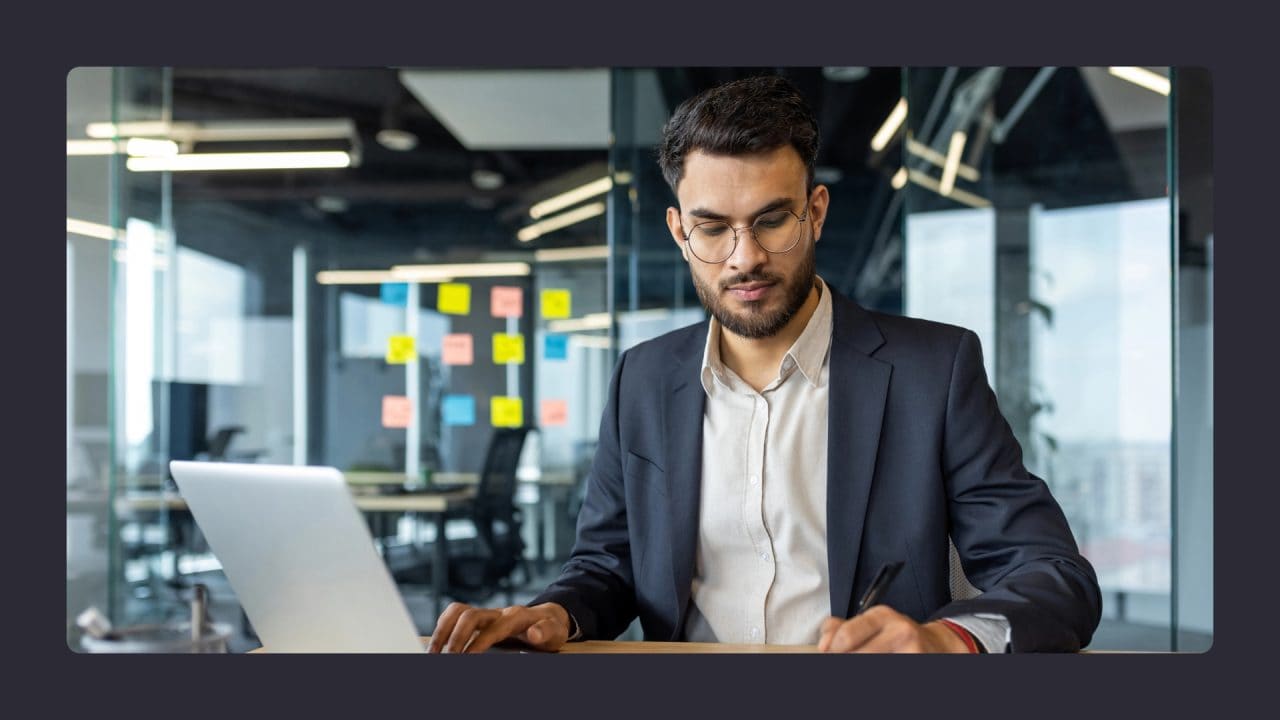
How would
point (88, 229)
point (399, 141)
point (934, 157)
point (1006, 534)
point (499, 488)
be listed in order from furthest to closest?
point (399, 141)
point (499, 488)
point (88, 229)
point (934, 157)
point (1006, 534)

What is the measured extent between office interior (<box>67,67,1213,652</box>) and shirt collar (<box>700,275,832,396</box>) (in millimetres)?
2542

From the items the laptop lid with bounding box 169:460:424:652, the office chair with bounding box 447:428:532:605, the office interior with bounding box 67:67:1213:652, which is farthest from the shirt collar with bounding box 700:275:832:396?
the office chair with bounding box 447:428:532:605

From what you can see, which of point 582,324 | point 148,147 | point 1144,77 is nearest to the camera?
point 1144,77

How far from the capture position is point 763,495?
1690mm

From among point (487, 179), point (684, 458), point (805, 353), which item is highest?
point (487, 179)

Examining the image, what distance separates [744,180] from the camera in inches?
63.3

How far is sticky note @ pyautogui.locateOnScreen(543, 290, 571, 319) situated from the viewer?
5.81 m

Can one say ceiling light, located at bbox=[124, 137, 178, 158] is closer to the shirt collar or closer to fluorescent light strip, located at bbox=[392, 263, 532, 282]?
fluorescent light strip, located at bbox=[392, 263, 532, 282]

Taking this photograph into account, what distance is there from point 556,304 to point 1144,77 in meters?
3.11

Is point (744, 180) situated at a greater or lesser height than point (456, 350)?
greater

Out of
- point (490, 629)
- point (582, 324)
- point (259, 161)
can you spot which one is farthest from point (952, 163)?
point (259, 161)

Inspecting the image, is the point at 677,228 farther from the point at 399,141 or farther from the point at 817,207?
the point at 399,141

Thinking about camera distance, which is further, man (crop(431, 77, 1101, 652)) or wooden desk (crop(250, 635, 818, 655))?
man (crop(431, 77, 1101, 652))

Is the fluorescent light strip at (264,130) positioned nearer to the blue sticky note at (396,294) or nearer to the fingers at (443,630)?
the blue sticky note at (396,294)
